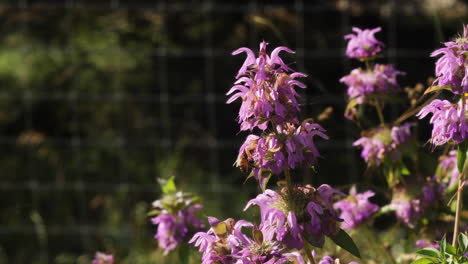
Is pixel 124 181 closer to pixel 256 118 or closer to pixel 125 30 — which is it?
pixel 125 30

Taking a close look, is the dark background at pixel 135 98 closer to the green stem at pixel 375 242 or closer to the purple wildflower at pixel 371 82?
the green stem at pixel 375 242

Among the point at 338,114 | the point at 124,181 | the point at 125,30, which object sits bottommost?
the point at 124,181

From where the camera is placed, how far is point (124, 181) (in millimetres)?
4852

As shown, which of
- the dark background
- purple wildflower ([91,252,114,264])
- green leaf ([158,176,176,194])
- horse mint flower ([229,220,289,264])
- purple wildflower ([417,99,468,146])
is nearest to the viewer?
horse mint flower ([229,220,289,264])

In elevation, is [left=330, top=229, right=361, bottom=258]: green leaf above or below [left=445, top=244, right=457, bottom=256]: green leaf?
above

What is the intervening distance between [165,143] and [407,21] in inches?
102

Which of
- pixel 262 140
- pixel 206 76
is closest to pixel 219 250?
pixel 262 140

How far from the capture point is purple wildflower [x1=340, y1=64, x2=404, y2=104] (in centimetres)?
192

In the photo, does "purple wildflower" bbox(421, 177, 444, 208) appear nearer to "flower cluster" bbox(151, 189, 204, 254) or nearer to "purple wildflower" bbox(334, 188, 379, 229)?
"purple wildflower" bbox(334, 188, 379, 229)

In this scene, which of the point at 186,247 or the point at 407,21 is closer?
the point at 186,247

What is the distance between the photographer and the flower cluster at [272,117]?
4.21ft

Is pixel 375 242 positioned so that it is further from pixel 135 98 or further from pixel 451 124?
pixel 135 98

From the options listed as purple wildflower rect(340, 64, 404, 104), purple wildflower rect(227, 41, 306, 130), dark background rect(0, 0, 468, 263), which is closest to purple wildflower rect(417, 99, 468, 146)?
purple wildflower rect(227, 41, 306, 130)

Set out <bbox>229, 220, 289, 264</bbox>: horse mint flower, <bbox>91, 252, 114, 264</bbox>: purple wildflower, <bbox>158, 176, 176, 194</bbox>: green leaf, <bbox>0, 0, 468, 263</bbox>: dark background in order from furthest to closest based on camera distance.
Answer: <bbox>0, 0, 468, 263</bbox>: dark background, <bbox>91, 252, 114, 264</bbox>: purple wildflower, <bbox>158, 176, 176, 194</bbox>: green leaf, <bbox>229, 220, 289, 264</bbox>: horse mint flower
